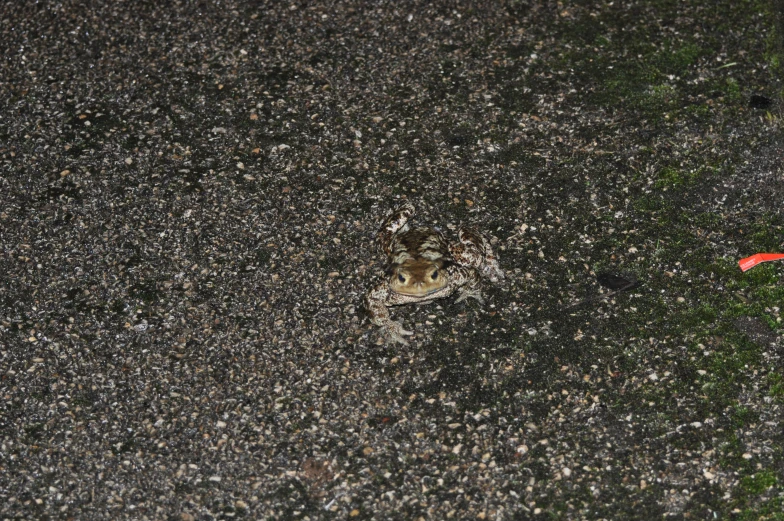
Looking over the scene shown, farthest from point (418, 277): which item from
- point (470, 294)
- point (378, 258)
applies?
point (378, 258)

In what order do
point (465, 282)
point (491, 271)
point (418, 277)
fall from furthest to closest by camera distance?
point (491, 271) < point (465, 282) < point (418, 277)

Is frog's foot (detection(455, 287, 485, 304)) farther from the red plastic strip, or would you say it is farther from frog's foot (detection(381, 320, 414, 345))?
the red plastic strip

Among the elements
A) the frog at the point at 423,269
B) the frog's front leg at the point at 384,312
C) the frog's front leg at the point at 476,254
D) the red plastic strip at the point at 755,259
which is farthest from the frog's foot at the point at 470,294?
the red plastic strip at the point at 755,259

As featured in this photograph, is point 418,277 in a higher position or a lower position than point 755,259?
higher

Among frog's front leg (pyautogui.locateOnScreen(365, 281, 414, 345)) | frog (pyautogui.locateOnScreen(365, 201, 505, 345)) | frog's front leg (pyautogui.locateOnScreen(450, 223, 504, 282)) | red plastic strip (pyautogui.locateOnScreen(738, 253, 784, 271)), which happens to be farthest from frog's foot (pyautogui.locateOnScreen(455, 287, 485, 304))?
red plastic strip (pyautogui.locateOnScreen(738, 253, 784, 271))

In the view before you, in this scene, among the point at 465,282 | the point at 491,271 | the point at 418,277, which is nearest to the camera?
the point at 418,277

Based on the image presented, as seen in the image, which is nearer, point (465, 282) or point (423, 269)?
point (423, 269)

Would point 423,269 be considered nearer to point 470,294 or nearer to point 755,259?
point 470,294
